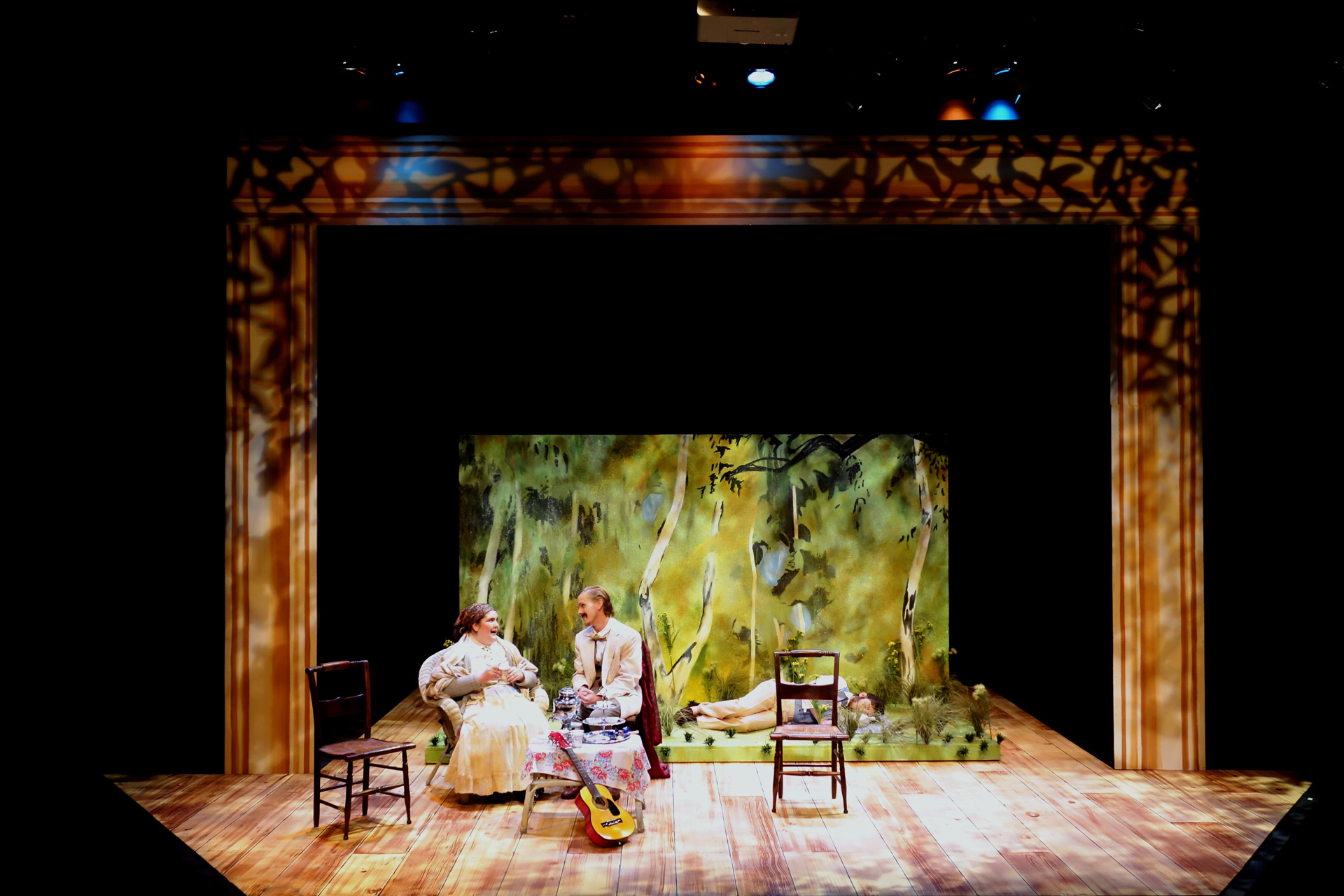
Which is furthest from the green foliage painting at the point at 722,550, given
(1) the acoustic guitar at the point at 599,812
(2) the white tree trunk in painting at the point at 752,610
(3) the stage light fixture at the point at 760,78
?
(3) the stage light fixture at the point at 760,78

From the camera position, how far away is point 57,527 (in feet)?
18.8

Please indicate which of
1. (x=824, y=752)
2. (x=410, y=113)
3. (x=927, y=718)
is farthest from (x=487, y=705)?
(x=410, y=113)

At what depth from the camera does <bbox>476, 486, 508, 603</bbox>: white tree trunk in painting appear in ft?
23.4

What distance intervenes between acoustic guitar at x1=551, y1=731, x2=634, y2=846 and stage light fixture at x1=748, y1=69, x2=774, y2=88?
357 centimetres

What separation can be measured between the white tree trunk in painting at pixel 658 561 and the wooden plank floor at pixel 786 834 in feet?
3.50

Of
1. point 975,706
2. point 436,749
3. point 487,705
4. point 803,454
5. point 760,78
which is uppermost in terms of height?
point 760,78

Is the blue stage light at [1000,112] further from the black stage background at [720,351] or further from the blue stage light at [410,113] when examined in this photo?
the blue stage light at [410,113]

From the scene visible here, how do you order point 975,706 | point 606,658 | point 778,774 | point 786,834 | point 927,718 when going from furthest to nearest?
point 975,706 < point 927,718 < point 606,658 < point 778,774 < point 786,834

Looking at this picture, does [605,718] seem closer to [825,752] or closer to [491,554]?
[825,752]

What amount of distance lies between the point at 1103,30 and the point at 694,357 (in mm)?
3029

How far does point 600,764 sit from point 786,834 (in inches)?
37.5

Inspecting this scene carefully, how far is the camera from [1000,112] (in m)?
5.78

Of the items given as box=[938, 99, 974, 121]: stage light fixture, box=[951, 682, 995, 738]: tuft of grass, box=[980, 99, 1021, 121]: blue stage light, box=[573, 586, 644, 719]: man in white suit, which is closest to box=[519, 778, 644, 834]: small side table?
box=[573, 586, 644, 719]: man in white suit

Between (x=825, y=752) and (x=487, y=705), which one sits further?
(x=825, y=752)
